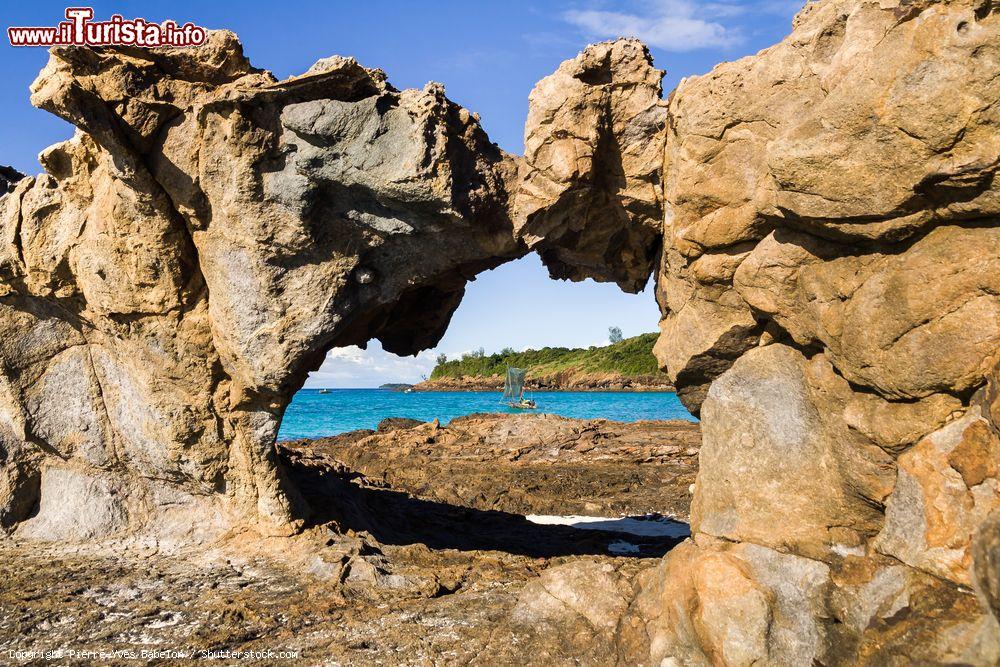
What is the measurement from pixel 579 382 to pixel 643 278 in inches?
2911

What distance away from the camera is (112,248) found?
8.85 metres

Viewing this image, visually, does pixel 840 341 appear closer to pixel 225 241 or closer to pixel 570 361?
pixel 225 241

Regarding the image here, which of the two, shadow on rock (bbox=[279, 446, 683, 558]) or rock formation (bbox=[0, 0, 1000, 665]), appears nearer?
rock formation (bbox=[0, 0, 1000, 665])

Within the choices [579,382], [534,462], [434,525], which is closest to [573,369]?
[579,382]

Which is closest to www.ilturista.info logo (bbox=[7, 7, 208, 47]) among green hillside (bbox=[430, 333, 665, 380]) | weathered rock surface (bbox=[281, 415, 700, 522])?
weathered rock surface (bbox=[281, 415, 700, 522])

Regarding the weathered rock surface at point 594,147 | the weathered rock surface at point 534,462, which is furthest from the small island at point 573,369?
the weathered rock surface at point 594,147

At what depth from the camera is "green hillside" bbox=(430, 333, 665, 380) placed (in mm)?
77637

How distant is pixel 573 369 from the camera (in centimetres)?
8475

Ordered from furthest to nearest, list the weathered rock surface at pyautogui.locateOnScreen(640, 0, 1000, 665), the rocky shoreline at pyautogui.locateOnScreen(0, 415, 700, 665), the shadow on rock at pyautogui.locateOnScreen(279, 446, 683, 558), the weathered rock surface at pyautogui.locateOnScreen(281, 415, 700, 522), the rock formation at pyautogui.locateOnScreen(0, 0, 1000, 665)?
the weathered rock surface at pyautogui.locateOnScreen(281, 415, 700, 522), the shadow on rock at pyautogui.locateOnScreen(279, 446, 683, 558), the rocky shoreline at pyautogui.locateOnScreen(0, 415, 700, 665), the rock formation at pyautogui.locateOnScreen(0, 0, 1000, 665), the weathered rock surface at pyautogui.locateOnScreen(640, 0, 1000, 665)

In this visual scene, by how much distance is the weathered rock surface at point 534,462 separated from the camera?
1570 cm

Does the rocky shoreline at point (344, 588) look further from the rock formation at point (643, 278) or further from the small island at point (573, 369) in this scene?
the small island at point (573, 369)

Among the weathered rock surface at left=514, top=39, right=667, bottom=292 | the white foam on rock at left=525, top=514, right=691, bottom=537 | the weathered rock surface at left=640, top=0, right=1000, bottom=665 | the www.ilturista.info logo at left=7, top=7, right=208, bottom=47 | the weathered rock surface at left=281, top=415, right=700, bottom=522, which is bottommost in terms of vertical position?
the white foam on rock at left=525, top=514, right=691, bottom=537

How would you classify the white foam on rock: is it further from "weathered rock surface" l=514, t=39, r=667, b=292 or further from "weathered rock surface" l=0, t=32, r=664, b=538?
"weathered rock surface" l=514, t=39, r=667, b=292

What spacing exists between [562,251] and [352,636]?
4989mm
